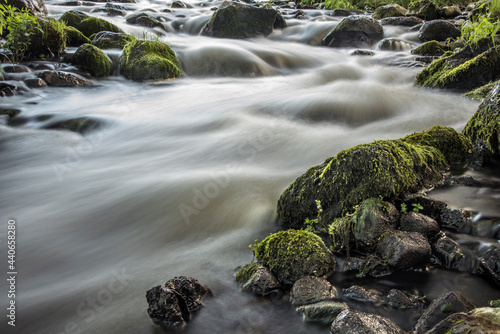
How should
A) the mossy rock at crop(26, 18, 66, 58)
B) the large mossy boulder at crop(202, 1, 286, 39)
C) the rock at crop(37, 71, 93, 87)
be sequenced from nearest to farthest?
the rock at crop(37, 71, 93, 87), the mossy rock at crop(26, 18, 66, 58), the large mossy boulder at crop(202, 1, 286, 39)

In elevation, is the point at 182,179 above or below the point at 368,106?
below

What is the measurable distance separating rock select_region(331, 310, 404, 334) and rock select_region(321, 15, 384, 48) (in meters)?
11.9

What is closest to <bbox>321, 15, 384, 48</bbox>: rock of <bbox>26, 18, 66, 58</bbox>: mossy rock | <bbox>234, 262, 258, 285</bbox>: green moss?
<bbox>26, 18, 66, 58</bbox>: mossy rock

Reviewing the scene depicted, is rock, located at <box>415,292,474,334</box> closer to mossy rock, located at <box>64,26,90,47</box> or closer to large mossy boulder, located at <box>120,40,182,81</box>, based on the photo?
large mossy boulder, located at <box>120,40,182,81</box>

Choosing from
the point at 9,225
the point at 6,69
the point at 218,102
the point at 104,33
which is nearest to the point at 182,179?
the point at 9,225

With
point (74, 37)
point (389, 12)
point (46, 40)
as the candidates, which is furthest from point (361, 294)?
point (389, 12)

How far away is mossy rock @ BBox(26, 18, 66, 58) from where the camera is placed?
367 inches

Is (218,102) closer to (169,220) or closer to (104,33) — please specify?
(169,220)

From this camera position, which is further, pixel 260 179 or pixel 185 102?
pixel 185 102

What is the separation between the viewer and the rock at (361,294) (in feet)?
8.13

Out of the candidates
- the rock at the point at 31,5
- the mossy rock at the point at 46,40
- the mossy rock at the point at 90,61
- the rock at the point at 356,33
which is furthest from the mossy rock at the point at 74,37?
the rock at the point at 356,33

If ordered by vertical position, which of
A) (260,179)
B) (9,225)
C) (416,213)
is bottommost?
(9,225)

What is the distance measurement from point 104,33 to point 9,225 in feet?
28.8

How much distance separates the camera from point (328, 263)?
9.00 ft
